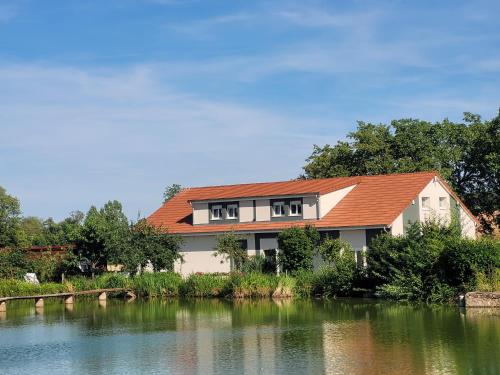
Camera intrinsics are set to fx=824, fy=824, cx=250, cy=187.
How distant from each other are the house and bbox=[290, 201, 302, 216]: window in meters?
0.04

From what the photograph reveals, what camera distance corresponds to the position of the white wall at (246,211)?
168 ft

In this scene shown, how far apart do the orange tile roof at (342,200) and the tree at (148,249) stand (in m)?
1.61

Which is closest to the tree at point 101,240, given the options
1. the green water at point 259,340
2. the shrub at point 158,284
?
the shrub at point 158,284

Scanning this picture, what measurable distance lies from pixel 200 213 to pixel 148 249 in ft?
17.4

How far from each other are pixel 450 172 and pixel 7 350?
3859 cm

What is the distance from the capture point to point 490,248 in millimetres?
35094

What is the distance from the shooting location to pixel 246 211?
168ft

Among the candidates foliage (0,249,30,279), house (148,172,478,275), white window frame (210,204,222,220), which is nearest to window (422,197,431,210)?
house (148,172,478,275)

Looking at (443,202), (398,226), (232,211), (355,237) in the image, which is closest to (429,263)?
(355,237)

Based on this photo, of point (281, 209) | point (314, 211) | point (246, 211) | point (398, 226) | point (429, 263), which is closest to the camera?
point (429, 263)

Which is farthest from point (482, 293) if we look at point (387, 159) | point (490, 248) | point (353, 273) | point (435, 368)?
point (387, 159)

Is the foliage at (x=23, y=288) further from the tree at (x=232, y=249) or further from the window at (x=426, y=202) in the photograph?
the window at (x=426, y=202)

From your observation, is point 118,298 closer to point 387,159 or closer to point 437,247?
point 437,247

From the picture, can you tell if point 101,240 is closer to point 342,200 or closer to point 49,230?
point 342,200
